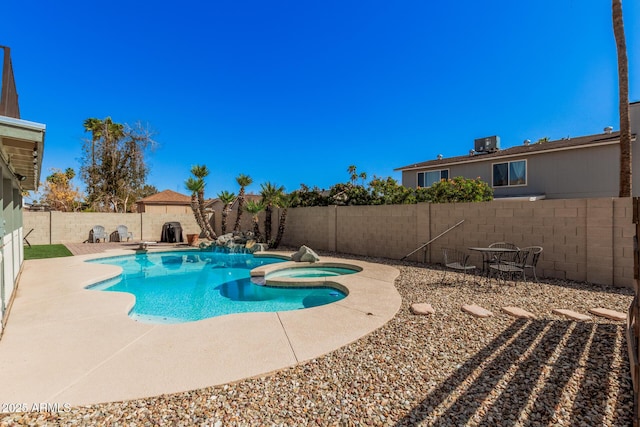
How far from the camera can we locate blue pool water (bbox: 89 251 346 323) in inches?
280

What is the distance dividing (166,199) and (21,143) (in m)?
31.5

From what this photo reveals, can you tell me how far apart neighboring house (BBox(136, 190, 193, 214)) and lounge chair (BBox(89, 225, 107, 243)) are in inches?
544

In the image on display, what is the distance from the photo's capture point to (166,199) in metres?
33.8

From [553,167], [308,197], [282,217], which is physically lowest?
[282,217]

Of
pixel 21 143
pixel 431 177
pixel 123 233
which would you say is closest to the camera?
pixel 21 143

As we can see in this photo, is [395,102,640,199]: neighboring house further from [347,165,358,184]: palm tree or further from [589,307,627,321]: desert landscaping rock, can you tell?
[589,307,627,321]: desert landscaping rock

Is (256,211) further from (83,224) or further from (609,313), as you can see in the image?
(609,313)

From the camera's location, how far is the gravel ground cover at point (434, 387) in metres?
2.56

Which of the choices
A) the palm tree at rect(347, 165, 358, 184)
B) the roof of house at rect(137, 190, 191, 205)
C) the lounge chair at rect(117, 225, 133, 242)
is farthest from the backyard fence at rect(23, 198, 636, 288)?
the roof of house at rect(137, 190, 191, 205)

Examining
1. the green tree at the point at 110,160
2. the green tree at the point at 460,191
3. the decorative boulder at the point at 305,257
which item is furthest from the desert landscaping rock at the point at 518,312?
the green tree at the point at 110,160

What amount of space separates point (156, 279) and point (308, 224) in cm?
795

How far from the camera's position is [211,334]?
4.33 m

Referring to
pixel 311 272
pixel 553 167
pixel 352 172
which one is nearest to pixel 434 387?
pixel 311 272

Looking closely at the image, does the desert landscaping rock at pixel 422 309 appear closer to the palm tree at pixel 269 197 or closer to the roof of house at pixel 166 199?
the palm tree at pixel 269 197
